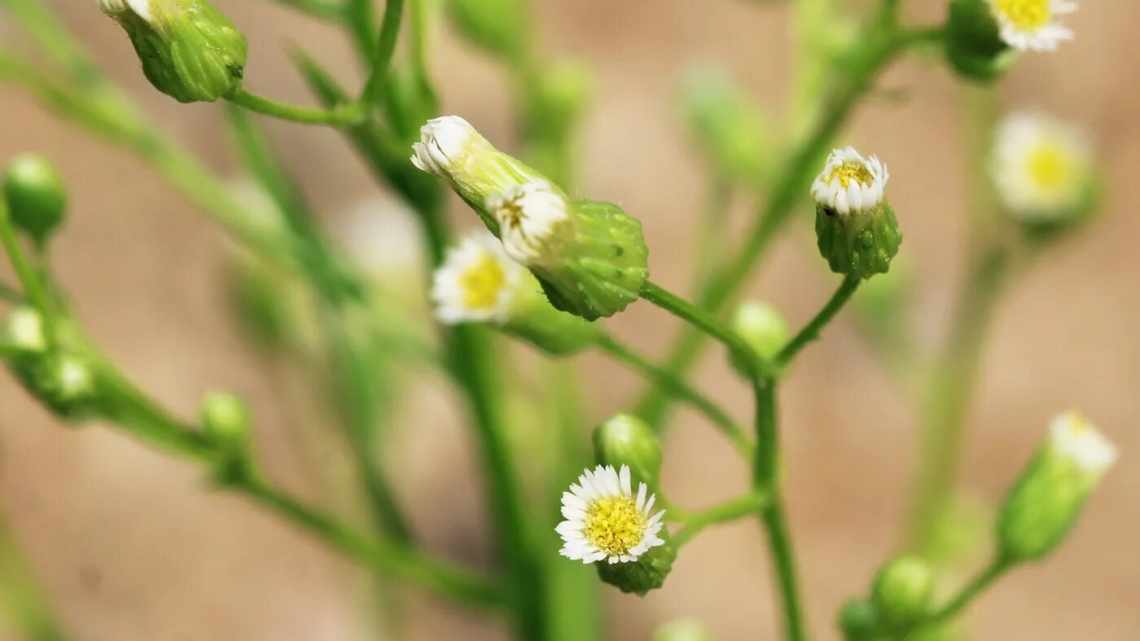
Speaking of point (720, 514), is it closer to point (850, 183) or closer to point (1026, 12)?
point (850, 183)

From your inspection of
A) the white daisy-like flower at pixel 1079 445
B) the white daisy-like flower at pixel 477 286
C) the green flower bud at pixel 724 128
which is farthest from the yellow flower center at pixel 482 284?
the green flower bud at pixel 724 128

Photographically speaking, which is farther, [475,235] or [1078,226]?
[1078,226]

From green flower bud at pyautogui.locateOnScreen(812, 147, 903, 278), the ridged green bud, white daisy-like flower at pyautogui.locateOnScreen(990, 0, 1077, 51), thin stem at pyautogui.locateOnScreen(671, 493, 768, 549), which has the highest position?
white daisy-like flower at pyautogui.locateOnScreen(990, 0, 1077, 51)

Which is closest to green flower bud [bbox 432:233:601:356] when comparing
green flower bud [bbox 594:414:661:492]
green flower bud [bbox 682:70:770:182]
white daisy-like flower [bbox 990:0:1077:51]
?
green flower bud [bbox 594:414:661:492]

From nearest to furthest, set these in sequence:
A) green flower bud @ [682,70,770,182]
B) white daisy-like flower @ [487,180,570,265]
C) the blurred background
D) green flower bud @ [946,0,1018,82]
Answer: white daisy-like flower @ [487,180,570,265] < green flower bud @ [946,0,1018,82] < green flower bud @ [682,70,770,182] < the blurred background

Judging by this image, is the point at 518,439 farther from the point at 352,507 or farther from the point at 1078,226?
the point at 1078,226

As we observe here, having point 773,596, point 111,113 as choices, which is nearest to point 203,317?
point 773,596

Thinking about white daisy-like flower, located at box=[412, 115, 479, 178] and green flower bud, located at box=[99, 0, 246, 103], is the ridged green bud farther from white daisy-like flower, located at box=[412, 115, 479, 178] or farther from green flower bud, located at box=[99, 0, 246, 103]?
green flower bud, located at box=[99, 0, 246, 103]
